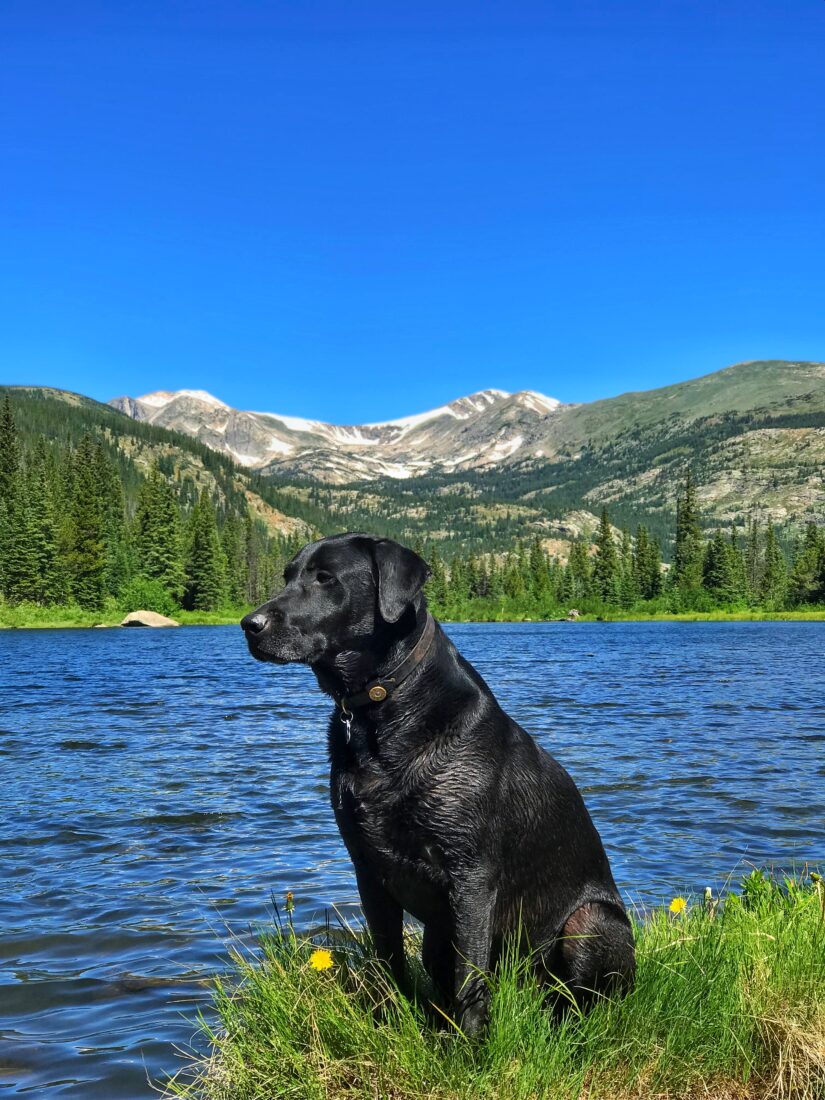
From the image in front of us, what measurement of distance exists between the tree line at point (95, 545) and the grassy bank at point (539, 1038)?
323ft

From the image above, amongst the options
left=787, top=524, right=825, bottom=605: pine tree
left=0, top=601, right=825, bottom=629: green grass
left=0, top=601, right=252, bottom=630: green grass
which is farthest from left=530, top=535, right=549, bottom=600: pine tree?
left=0, top=601, right=252, bottom=630: green grass

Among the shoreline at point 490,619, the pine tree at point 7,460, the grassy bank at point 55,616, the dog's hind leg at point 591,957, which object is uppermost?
the pine tree at point 7,460

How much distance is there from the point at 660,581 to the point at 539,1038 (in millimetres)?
143146

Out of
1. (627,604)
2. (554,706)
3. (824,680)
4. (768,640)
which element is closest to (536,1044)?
(554,706)

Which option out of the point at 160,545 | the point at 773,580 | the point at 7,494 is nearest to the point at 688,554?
the point at 773,580

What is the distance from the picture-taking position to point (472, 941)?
407cm

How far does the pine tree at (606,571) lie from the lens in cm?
14075

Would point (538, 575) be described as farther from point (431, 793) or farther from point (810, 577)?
point (431, 793)

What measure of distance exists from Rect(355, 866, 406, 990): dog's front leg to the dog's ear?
123 cm

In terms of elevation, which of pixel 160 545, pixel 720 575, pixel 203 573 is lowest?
pixel 720 575

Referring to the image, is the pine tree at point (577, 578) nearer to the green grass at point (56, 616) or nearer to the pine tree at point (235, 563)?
the pine tree at point (235, 563)

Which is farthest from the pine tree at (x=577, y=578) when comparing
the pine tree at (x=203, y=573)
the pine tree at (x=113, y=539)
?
the pine tree at (x=113, y=539)

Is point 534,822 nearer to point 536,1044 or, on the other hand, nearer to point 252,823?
point 536,1044

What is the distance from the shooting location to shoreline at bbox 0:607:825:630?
92.9m
